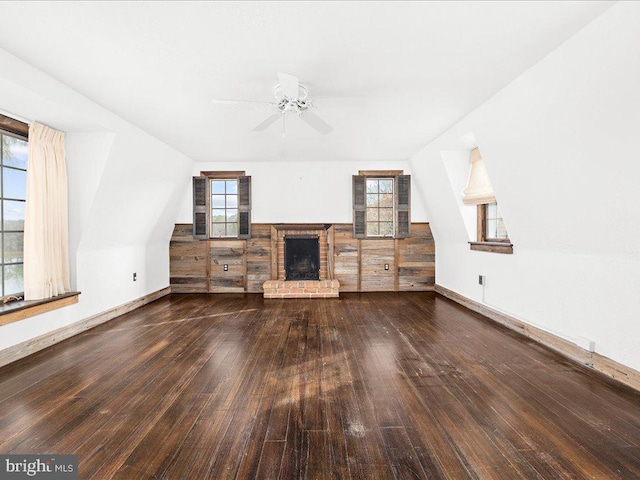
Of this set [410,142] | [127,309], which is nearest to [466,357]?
[410,142]

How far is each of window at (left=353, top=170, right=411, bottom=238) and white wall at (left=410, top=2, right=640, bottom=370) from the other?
78.8 inches

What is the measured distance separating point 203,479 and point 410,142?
15.1 feet

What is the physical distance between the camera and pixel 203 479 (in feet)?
4.79

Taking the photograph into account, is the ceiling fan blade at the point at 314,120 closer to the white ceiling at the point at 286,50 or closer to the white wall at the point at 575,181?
the white ceiling at the point at 286,50

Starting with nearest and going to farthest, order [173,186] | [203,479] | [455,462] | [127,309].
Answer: [203,479]
[455,462]
[127,309]
[173,186]

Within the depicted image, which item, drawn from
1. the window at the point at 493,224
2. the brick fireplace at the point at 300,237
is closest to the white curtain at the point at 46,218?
the brick fireplace at the point at 300,237

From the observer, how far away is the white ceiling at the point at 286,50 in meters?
1.84

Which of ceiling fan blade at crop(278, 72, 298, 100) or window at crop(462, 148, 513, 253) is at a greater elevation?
ceiling fan blade at crop(278, 72, 298, 100)

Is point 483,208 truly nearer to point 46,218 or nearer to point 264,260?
point 264,260

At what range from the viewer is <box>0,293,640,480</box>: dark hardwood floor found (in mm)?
1567

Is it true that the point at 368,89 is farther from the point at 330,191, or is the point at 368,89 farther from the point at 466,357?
the point at 330,191

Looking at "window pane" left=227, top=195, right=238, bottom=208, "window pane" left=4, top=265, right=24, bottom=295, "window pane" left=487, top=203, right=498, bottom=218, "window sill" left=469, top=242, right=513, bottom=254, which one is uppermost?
"window pane" left=227, top=195, right=238, bottom=208
